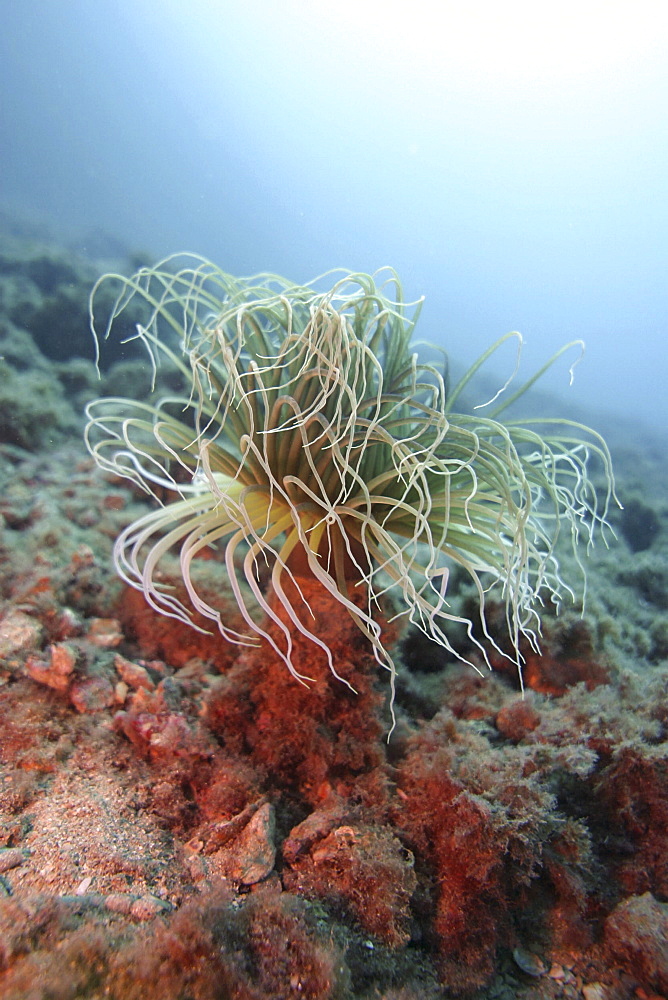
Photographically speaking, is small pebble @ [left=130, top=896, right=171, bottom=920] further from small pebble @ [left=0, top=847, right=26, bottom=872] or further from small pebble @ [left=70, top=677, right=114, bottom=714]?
small pebble @ [left=70, top=677, right=114, bottom=714]

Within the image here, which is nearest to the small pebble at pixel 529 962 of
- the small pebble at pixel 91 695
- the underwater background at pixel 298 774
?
the underwater background at pixel 298 774

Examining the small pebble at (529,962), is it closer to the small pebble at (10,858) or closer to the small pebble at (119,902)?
the small pebble at (119,902)

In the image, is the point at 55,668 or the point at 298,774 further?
the point at 55,668

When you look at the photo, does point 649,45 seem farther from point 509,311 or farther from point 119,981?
point 119,981

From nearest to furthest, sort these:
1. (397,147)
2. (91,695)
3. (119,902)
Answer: (119,902), (91,695), (397,147)

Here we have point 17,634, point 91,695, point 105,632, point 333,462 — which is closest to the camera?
point 333,462

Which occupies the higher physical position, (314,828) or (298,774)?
(314,828)

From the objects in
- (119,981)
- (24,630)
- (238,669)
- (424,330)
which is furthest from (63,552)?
(424,330)

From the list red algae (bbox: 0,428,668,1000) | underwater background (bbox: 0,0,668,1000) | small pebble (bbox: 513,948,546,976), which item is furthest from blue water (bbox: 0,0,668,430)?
small pebble (bbox: 513,948,546,976)

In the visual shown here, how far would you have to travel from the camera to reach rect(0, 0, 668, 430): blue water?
64.5 metres

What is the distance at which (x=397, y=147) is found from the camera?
4075 inches

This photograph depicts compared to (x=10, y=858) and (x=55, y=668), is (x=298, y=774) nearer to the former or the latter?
(x=10, y=858)

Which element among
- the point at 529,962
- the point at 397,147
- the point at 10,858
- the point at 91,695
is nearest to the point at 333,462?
the point at 91,695

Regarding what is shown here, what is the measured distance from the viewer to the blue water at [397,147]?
64500 millimetres
